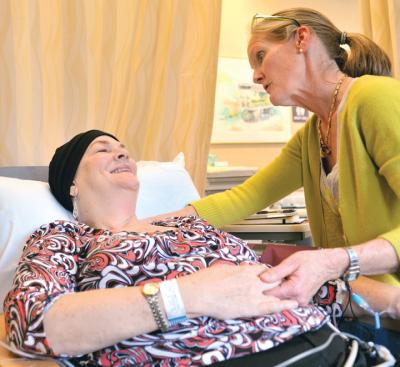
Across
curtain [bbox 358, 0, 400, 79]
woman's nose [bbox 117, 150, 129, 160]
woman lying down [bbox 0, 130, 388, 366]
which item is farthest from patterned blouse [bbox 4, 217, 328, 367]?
curtain [bbox 358, 0, 400, 79]

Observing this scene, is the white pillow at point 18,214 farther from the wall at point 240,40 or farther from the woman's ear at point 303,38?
the wall at point 240,40

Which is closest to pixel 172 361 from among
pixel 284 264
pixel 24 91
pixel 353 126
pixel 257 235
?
pixel 284 264

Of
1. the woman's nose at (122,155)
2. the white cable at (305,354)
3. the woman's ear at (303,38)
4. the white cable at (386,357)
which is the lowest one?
the white cable at (386,357)

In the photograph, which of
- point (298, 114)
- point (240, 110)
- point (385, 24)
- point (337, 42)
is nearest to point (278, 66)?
point (337, 42)

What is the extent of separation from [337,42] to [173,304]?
111 cm

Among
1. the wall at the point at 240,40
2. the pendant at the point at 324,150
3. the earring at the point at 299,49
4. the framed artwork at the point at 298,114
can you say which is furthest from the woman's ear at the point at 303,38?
the framed artwork at the point at 298,114

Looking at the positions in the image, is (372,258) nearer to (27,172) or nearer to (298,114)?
(27,172)

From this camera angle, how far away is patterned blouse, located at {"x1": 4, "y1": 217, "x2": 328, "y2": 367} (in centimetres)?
95

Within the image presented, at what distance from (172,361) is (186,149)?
1405 millimetres

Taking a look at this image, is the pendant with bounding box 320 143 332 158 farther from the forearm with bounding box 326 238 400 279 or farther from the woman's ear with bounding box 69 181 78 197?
the woman's ear with bounding box 69 181 78 197

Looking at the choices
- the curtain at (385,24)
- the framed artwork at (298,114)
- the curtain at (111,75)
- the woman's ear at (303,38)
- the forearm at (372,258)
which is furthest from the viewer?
the framed artwork at (298,114)

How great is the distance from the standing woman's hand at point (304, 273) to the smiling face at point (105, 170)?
0.55 m

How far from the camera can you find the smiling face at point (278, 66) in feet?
5.29

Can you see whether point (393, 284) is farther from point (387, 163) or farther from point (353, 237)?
point (387, 163)
